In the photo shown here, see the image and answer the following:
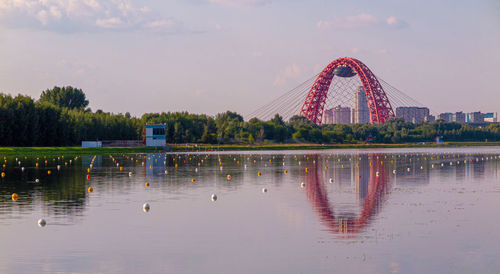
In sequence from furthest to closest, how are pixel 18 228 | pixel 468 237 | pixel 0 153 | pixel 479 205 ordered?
1. pixel 0 153
2. pixel 479 205
3. pixel 18 228
4. pixel 468 237

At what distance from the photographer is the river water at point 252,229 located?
1670 cm

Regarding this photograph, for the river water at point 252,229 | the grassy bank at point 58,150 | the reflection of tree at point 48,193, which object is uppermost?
the grassy bank at point 58,150

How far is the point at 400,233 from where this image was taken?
20938 millimetres

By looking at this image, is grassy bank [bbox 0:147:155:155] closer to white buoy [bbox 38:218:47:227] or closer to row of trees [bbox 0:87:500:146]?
row of trees [bbox 0:87:500:146]

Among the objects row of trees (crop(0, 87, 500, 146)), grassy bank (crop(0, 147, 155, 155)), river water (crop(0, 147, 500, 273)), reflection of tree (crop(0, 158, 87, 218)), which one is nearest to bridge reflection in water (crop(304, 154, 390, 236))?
river water (crop(0, 147, 500, 273))

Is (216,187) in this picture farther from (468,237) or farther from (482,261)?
(482,261)

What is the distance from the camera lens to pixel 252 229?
22359 millimetres

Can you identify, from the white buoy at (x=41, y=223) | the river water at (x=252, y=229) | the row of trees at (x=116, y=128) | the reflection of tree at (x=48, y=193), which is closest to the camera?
the river water at (x=252, y=229)

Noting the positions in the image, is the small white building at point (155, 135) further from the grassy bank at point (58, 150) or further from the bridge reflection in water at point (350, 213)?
the bridge reflection in water at point (350, 213)

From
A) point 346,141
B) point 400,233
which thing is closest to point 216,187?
point 400,233

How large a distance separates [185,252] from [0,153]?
92.2 m

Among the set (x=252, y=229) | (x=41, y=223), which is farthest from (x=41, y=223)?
(x=252, y=229)

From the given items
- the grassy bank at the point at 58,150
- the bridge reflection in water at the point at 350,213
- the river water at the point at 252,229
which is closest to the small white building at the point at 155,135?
the grassy bank at the point at 58,150

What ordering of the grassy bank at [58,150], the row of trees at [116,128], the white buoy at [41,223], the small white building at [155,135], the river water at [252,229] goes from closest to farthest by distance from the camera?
the river water at [252,229]
the white buoy at [41,223]
the grassy bank at [58,150]
the row of trees at [116,128]
the small white building at [155,135]
